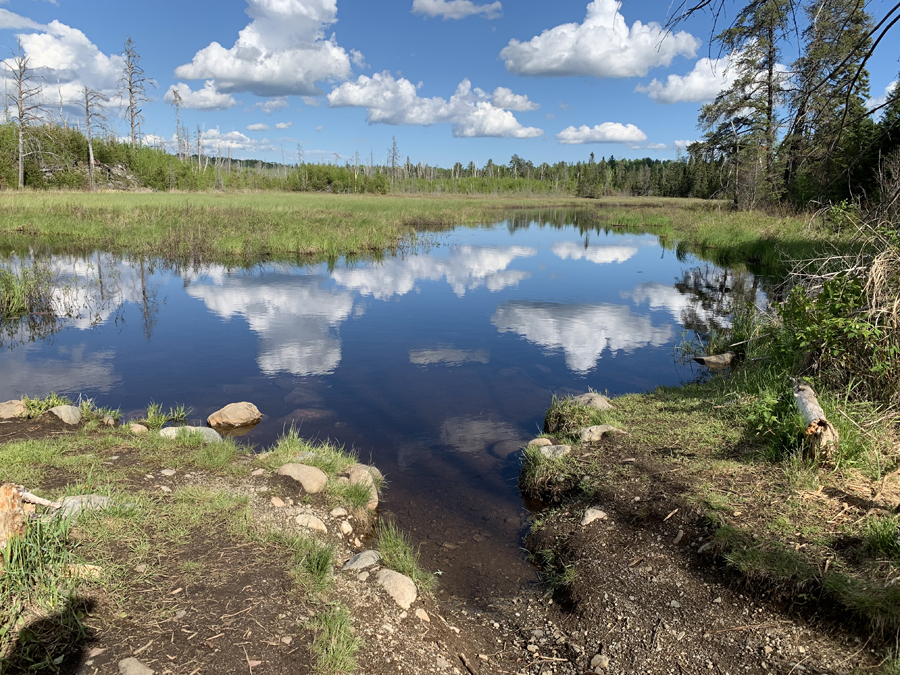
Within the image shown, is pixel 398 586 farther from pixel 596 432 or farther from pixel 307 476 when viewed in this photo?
pixel 596 432

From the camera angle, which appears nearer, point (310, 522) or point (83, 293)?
point (310, 522)

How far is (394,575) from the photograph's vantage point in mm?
3908

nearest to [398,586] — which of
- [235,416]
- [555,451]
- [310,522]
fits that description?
[310,522]

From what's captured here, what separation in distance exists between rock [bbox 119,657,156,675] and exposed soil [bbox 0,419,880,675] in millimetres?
37

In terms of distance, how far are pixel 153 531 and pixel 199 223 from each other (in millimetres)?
22979

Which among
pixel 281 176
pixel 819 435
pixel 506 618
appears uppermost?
pixel 281 176

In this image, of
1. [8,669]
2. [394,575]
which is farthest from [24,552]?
[394,575]

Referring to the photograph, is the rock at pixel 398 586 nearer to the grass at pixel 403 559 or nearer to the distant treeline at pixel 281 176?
the grass at pixel 403 559

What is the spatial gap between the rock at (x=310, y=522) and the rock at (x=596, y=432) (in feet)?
10.1

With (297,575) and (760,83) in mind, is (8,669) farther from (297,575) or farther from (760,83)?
(760,83)

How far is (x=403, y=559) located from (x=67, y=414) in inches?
175

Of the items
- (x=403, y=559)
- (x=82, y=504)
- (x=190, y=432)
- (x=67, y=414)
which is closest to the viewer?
(x=82, y=504)

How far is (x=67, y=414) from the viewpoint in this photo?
20.0 feet

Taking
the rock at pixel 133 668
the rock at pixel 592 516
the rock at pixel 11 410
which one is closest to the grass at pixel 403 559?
the rock at pixel 592 516
